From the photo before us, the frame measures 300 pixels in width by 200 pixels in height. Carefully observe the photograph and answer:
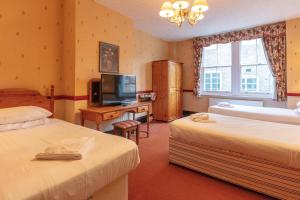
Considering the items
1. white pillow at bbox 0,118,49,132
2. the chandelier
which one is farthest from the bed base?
the chandelier

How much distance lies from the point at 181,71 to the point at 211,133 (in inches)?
154

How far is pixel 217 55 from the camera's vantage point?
557cm

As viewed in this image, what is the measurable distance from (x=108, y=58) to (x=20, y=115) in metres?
2.02

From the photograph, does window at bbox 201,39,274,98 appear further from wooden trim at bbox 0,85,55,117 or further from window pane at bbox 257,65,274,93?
wooden trim at bbox 0,85,55,117

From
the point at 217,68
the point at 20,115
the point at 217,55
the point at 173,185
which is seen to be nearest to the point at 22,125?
the point at 20,115

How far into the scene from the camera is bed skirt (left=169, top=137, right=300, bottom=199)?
1.79 meters

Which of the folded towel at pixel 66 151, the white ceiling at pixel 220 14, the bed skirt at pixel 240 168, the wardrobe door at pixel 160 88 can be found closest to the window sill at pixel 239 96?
the wardrobe door at pixel 160 88

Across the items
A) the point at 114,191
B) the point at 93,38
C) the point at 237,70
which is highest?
the point at 93,38

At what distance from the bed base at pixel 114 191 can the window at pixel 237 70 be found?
457 centimetres

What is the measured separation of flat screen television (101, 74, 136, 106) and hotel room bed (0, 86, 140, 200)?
132 cm

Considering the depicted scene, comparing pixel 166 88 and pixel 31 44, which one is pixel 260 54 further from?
pixel 31 44

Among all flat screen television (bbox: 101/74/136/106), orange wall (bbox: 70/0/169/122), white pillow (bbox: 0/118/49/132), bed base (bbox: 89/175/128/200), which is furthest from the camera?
flat screen television (bbox: 101/74/136/106)

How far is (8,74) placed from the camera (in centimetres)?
266

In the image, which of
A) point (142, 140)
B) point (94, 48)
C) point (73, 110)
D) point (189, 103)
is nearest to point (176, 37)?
point (189, 103)
